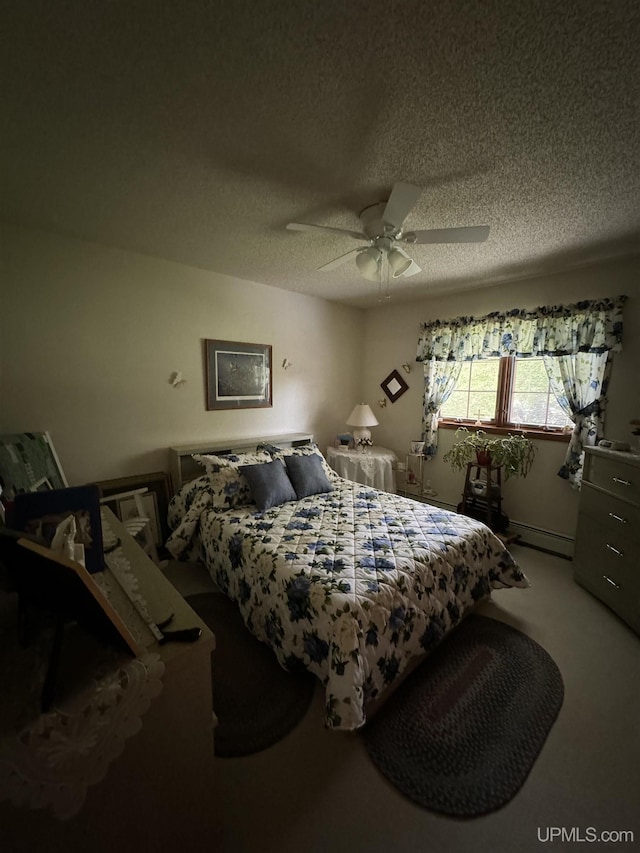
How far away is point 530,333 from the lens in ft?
9.81

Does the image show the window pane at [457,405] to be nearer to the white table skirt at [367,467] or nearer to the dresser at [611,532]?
the white table skirt at [367,467]

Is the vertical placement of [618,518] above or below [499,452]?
below

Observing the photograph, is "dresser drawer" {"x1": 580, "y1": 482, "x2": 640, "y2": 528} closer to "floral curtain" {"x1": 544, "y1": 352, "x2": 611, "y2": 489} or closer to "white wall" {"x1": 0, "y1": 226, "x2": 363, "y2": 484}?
"floral curtain" {"x1": 544, "y1": 352, "x2": 611, "y2": 489}

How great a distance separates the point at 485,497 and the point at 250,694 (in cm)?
253

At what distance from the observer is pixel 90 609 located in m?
0.76

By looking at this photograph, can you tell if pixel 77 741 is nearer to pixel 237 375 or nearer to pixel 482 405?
pixel 237 375

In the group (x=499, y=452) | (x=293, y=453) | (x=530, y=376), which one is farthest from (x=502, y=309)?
(x=293, y=453)

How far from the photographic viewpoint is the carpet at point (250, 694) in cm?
140

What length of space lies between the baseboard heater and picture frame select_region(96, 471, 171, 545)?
10.5 ft

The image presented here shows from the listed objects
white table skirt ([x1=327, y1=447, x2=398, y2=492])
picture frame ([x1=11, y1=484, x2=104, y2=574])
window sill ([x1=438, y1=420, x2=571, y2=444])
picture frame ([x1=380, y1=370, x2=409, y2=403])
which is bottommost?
white table skirt ([x1=327, y1=447, x2=398, y2=492])

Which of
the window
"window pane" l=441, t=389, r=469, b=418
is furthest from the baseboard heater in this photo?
"window pane" l=441, t=389, r=469, b=418

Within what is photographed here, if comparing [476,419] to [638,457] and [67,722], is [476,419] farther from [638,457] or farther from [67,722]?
[67,722]

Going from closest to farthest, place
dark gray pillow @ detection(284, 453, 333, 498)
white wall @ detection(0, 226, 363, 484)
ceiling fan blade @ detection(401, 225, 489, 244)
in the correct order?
ceiling fan blade @ detection(401, 225, 489, 244)
white wall @ detection(0, 226, 363, 484)
dark gray pillow @ detection(284, 453, 333, 498)

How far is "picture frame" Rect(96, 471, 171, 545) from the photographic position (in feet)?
8.36
